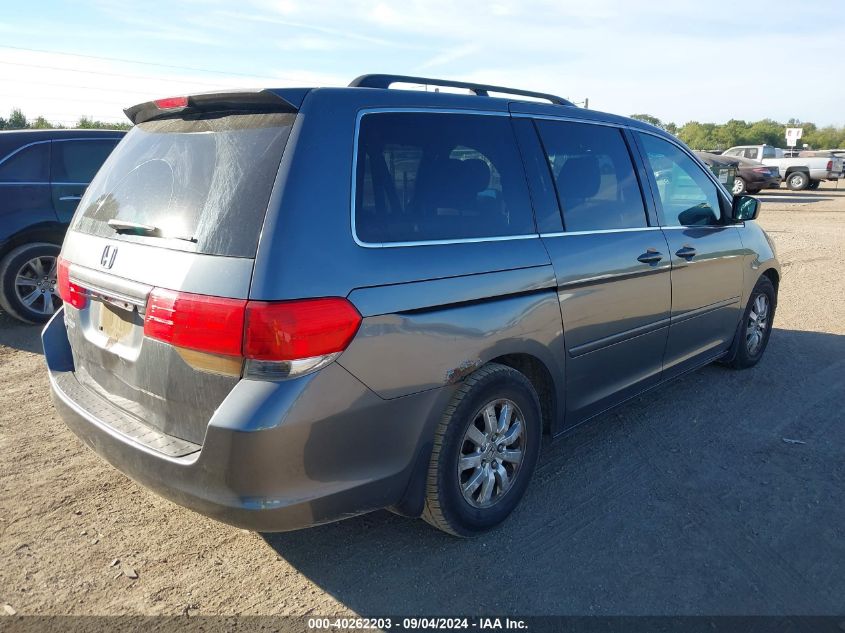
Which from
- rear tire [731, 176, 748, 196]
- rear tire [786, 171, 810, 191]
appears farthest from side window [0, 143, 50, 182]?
rear tire [786, 171, 810, 191]

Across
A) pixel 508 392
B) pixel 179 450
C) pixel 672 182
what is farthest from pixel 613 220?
pixel 179 450

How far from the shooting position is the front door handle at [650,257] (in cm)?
372

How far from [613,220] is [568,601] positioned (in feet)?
6.69

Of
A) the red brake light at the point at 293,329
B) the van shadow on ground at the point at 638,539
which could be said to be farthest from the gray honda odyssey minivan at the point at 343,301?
the van shadow on ground at the point at 638,539

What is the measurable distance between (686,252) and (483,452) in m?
2.07

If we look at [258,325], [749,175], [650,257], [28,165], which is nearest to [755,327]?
[650,257]

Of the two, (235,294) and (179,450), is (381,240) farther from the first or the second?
(179,450)

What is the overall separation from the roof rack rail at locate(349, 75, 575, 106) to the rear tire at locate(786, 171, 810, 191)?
28.0 metres

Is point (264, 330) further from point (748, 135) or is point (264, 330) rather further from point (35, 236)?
point (748, 135)

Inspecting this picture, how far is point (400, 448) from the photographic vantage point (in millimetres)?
2535

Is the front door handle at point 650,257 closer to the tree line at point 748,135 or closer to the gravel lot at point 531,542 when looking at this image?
the gravel lot at point 531,542

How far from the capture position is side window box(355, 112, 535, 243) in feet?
8.30

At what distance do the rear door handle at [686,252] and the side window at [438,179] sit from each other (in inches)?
54.8

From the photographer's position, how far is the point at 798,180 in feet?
89.8
